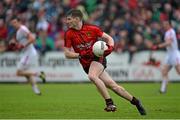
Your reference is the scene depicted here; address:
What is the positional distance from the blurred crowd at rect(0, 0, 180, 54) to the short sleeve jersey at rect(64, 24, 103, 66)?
15.4 metres

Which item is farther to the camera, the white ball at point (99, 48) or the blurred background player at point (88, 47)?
the blurred background player at point (88, 47)

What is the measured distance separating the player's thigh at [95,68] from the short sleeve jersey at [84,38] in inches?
7.9

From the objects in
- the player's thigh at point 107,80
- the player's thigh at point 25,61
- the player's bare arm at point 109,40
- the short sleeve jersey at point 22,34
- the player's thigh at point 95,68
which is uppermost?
the player's bare arm at point 109,40

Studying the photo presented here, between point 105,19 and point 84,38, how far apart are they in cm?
1695

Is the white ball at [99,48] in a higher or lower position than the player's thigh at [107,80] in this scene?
higher

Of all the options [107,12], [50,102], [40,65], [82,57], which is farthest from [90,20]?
[82,57]

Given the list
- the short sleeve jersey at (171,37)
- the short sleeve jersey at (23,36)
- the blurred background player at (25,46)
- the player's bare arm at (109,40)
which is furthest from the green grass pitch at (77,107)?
the short sleeve jersey at (171,37)

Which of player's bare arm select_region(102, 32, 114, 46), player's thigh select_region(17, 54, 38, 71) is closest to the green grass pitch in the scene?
player's bare arm select_region(102, 32, 114, 46)

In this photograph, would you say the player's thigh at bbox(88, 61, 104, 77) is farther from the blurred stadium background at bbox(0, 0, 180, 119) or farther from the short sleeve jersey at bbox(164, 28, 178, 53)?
the blurred stadium background at bbox(0, 0, 180, 119)

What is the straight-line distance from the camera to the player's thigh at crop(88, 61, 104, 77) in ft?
48.0

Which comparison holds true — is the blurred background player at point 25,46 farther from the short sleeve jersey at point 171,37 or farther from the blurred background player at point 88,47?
the blurred background player at point 88,47

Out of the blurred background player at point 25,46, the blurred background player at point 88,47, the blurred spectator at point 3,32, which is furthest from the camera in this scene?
the blurred spectator at point 3,32

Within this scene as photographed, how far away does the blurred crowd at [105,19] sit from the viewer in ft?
101

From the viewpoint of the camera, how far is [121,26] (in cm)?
3123
